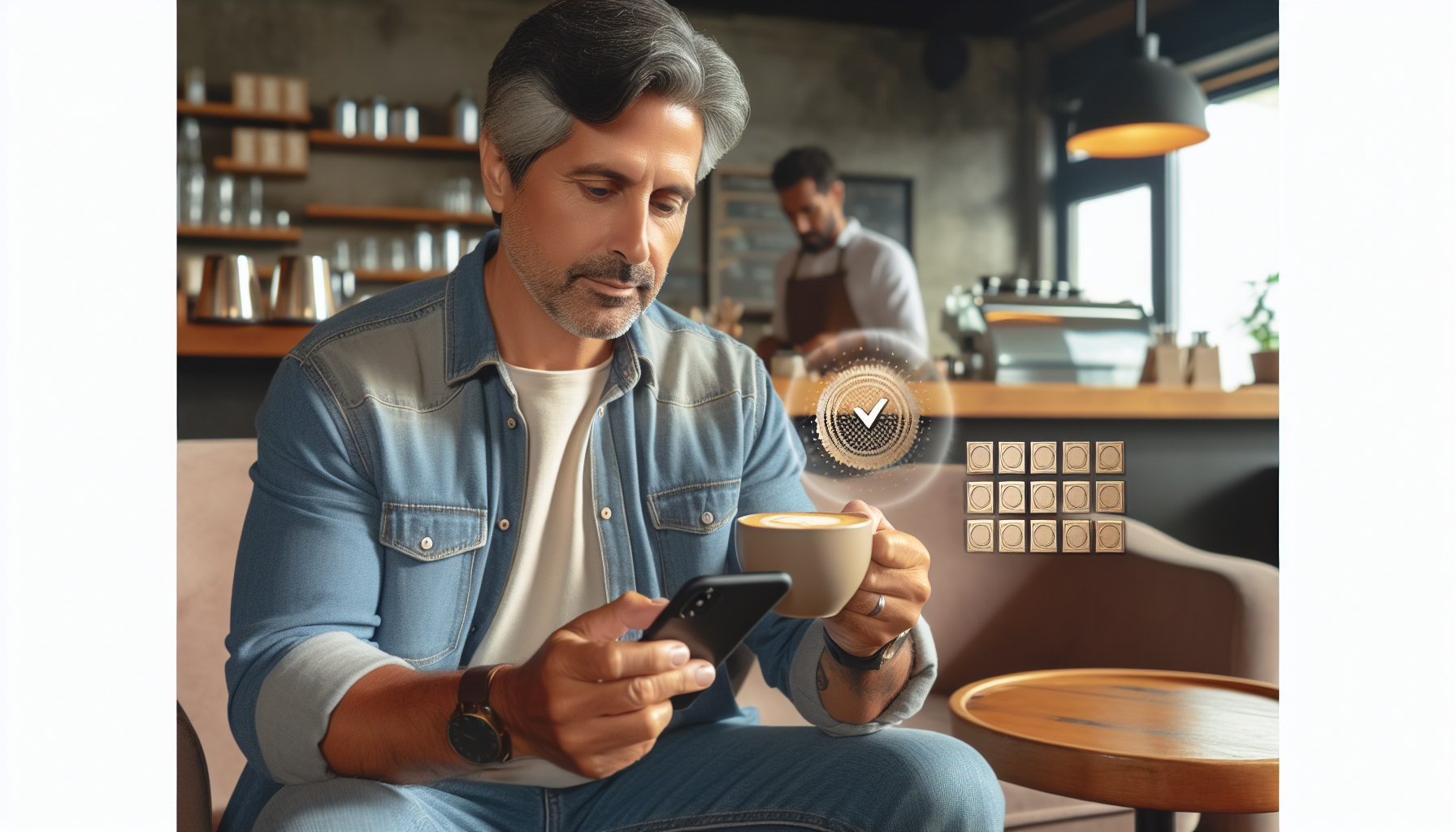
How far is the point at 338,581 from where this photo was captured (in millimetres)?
808

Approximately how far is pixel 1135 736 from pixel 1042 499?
0.87ft

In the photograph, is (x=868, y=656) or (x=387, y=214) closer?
(x=868, y=656)

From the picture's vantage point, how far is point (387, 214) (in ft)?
14.4

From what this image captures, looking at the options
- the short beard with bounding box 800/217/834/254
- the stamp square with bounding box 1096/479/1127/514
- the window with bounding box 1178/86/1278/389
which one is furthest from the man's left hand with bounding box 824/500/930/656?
the window with bounding box 1178/86/1278/389

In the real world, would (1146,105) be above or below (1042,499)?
above

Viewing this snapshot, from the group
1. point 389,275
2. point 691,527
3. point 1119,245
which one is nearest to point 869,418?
point 691,527

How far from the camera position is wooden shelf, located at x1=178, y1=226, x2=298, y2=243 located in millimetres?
4008

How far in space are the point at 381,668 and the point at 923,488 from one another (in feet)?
2.53

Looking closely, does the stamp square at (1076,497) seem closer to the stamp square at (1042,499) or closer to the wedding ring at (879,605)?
the stamp square at (1042,499)

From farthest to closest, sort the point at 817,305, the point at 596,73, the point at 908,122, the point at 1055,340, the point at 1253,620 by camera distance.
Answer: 1. the point at 908,122
2. the point at 817,305
3. the point at 1055,340
4. the point at 1253,620
5. the point at 596,73

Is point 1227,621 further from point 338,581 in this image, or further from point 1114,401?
point 338,581

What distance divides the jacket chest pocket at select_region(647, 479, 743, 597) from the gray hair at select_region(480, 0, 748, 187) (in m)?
0.30

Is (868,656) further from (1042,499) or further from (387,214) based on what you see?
(387,214)
